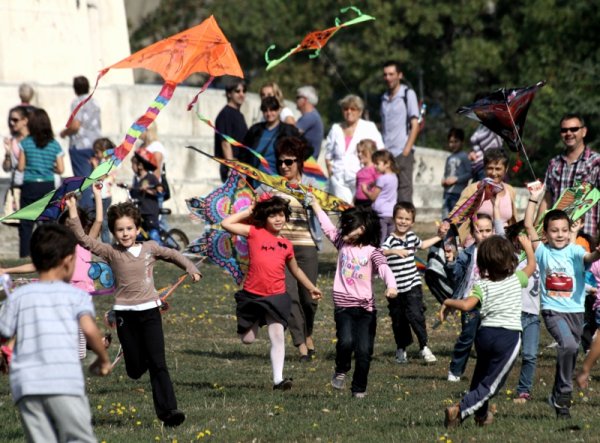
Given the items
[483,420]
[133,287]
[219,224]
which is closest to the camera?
[483,420]

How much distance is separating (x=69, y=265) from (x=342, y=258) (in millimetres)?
4008

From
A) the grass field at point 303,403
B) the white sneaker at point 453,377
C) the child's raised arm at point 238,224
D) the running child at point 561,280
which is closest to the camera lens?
the grass field at point 303,403

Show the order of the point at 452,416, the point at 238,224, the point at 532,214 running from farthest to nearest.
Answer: the point at 238,224 < the point at 532,214 < the point at 452,416

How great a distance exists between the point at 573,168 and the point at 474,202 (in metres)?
1.18

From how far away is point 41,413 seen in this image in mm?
7617

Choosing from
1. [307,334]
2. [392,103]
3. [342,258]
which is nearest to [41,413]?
[342,258]

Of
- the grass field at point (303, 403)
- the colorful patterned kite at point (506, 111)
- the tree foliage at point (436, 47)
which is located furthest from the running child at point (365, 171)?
the tree foliage at point (436, 47)

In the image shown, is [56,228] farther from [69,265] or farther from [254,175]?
[254,175]

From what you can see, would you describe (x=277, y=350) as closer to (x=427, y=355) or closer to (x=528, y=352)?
(x=528, y=352)

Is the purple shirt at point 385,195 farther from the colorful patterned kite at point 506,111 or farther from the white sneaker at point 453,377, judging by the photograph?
the white sneaker at point 453,377

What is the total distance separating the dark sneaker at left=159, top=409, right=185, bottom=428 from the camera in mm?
9961

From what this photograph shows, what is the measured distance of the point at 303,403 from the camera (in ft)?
35.9

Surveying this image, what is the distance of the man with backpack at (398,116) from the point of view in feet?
59.9

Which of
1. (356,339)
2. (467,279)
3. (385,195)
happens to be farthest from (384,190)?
(356,339)
